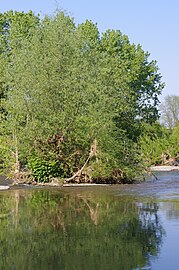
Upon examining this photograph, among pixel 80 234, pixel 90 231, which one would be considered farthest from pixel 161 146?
pixel 80 234

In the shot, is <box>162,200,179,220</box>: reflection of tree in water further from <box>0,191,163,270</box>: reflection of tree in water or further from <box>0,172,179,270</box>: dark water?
<box>0,191,163,270</box>: reflection of tree in water

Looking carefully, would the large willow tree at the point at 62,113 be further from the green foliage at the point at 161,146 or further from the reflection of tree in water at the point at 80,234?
the green foliage at the point at 161,146

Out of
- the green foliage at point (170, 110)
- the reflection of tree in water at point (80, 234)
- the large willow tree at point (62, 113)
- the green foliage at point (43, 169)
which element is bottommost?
the reflection of tree in water at point (80, 234)

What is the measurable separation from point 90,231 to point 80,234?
0.51 m

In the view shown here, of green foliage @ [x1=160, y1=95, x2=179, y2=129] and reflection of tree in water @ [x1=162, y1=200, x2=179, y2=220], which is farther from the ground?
green foliage @ [x1=160, y1=95, x2=179, y2=129]

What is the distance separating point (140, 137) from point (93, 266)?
29.4 m

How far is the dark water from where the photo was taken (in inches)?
418

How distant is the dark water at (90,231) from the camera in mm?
10625

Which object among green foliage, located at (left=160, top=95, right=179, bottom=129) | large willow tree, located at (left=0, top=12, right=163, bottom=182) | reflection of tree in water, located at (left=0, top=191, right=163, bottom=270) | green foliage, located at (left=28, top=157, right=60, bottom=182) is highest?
green foliage, located at (left=160, top=95, right=179, bottom=129)

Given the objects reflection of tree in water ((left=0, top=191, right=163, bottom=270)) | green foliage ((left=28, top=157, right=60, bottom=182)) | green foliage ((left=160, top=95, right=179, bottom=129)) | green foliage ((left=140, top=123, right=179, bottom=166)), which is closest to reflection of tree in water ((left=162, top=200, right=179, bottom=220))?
reflection of tree in water ((left=0, top=191, right=163, bottom=270))

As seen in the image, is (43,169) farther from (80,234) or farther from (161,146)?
(161,146)

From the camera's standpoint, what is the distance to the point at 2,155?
104 feet

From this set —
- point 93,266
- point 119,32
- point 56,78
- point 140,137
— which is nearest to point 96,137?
point 56,78

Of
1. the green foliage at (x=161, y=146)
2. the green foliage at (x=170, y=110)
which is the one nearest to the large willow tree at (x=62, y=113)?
the green foliage at (x=161, y=146)
